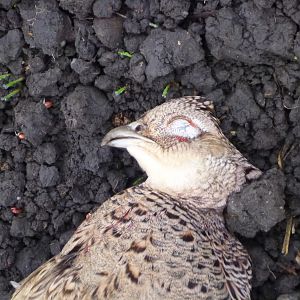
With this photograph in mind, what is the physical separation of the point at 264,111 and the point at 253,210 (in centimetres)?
82

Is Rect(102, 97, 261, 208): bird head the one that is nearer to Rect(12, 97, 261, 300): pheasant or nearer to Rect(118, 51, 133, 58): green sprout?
Rect(12, 97, 261, 300): pheasant

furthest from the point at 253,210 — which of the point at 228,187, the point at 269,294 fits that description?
the point at 269,294

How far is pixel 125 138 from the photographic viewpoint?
3842mm

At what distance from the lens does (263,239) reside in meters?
4.25

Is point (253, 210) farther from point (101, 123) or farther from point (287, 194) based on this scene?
point (101, 123)

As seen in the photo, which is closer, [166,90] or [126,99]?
[166,90]

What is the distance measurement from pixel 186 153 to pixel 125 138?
1.36 feet

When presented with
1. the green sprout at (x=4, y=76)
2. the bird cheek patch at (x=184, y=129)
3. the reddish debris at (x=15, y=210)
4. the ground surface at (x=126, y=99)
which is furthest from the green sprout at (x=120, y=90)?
the reddish debris at (x=15, y=210)

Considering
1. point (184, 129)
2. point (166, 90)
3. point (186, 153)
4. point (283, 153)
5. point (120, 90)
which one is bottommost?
point (283, 153)

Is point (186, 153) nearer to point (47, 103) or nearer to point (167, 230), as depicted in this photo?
point (167, 230)

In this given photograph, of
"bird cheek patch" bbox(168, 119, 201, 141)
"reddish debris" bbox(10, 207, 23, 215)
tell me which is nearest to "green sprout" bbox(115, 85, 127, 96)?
"bird cheek patch" bbox(168, 119, 201, 141)

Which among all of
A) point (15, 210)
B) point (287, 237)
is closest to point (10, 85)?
point (15, 210)

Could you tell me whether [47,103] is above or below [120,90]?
above

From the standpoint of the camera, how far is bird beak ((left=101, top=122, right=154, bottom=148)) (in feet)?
→ 12.5
